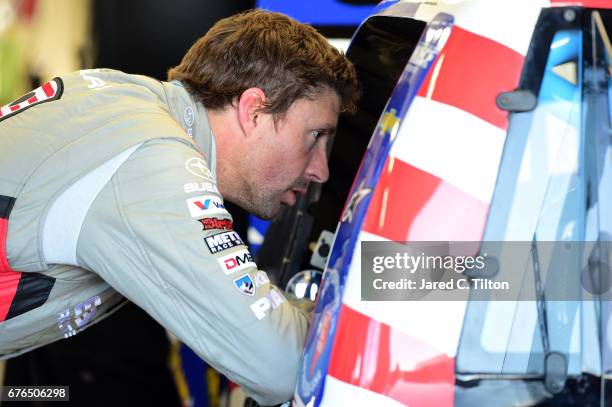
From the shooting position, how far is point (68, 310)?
1444 millimetres

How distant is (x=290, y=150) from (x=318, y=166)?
0.27ft

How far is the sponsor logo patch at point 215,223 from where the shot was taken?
3.89 ft

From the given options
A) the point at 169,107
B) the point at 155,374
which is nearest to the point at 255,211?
the point at 169,107

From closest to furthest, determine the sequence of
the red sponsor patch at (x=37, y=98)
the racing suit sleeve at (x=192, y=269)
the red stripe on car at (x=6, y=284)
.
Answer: the racing suit sleeve at (x=192, y=269) < the red stripe on car at (x=6, y=284) < the red sponsor patch at (x=37, y=98)

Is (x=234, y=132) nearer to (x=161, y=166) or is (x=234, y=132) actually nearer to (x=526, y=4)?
(x=161, y=166)

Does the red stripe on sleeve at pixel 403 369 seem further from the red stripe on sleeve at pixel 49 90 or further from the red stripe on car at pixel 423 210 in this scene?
the red stripe on sleeve at pixel 49 90

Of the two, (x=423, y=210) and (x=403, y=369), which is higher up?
(x=423, y=210)

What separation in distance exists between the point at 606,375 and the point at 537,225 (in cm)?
20

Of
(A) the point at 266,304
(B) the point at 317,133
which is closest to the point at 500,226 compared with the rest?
(A) the point at 266,304

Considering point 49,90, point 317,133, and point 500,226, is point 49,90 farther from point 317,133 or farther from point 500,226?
point 500,226

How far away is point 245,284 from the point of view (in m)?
1.17

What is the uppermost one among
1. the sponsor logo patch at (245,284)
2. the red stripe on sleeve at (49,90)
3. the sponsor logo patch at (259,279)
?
the red stripe on sleeve at (49,90)

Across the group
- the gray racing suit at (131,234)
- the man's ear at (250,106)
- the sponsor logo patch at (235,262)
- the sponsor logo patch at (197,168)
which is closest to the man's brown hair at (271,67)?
the man's ear at (250,106)

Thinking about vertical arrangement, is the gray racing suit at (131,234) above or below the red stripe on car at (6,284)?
above
